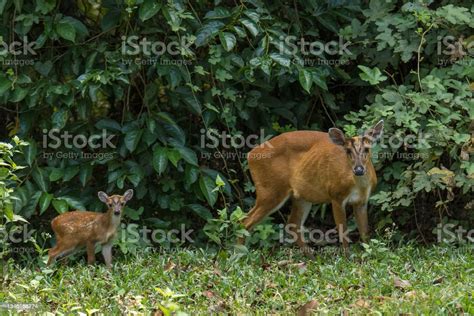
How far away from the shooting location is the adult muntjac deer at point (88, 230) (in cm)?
1072

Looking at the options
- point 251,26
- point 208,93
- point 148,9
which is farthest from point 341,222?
point 148,9

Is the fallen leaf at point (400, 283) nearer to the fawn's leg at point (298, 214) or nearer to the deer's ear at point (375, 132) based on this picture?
the deer's ear at point (375, 132)

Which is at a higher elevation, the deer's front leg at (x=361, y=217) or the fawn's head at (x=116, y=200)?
the fawn's head at (x=116, y=200)

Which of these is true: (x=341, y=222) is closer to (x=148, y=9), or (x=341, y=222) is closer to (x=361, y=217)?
(x=361, y=217)

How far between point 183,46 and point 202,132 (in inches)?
46.0

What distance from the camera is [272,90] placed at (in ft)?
40.7

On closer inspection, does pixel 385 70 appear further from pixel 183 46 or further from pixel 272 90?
pixel 183 46

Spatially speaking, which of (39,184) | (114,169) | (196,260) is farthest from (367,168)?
(39,184)

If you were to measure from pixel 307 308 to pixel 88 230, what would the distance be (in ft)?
11.3

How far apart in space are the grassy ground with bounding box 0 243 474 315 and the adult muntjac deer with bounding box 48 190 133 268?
0.99 feet

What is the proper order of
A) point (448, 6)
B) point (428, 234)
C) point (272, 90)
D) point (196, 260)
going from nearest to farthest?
point (196, 260) → point (448, 6) → point (428, 234) → point (272, 90)

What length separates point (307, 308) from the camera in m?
7.94

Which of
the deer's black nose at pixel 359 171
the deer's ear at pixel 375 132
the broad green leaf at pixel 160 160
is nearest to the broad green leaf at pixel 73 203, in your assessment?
the broad green leaf at pixel 160 160

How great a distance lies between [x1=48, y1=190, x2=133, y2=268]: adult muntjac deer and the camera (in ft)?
35.2
